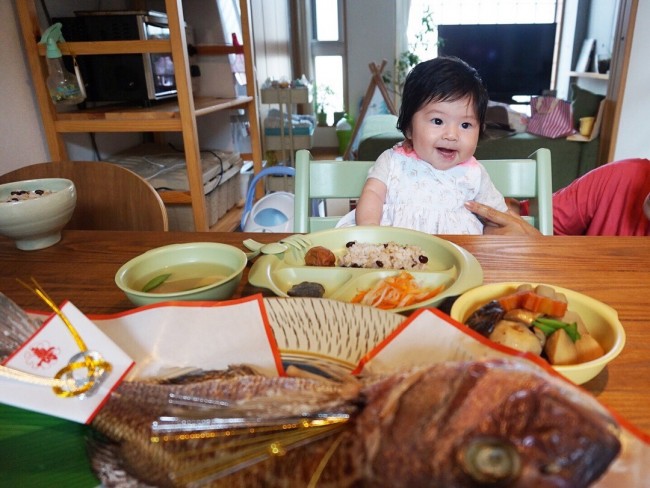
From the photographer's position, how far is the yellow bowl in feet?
1.48

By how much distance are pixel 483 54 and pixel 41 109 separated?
15.9ft

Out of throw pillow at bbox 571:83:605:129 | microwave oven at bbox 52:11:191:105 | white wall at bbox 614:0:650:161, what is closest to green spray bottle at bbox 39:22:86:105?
microwave oven at bbox 52:11:191:105

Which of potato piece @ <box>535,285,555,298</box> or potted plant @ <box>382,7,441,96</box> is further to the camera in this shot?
potted plant @ <box>382,7,441,96</box>

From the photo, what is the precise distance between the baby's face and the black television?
4.54m

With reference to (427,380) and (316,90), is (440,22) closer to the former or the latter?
(316,90)

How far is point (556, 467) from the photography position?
0.26 meters

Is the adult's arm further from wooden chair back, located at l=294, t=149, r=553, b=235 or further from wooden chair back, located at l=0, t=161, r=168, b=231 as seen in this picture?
wooden chair back, located at l=0, t=161, r=168, b=231

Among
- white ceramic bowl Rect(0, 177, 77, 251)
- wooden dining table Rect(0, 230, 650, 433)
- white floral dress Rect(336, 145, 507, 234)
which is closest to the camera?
wooden dining table Rect(0, 230, 650, 433)

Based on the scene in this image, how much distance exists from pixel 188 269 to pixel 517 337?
0.51m

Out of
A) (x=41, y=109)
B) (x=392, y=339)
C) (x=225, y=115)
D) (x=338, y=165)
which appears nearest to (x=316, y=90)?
(x=225, y=115)

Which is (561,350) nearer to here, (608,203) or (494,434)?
(494,434)

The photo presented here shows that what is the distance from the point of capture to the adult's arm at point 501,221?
1146mm

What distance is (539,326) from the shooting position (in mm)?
523

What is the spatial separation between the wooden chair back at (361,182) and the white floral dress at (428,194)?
4 centimetres
